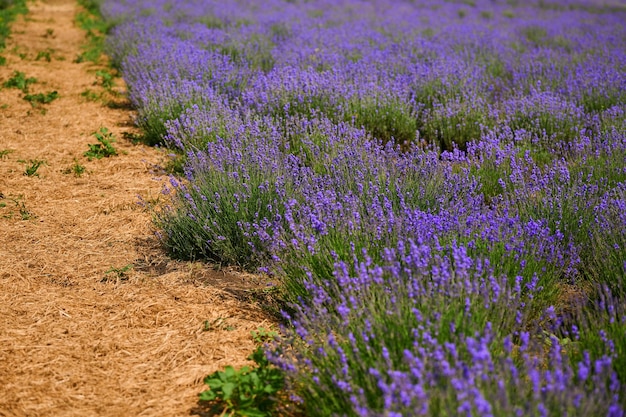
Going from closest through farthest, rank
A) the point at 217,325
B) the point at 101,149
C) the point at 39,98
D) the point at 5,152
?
the point at 217,325, the point at 5,152, the point at 101,149, the point at 39,98

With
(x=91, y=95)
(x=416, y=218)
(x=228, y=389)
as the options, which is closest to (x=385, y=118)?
(x=416, y=218)

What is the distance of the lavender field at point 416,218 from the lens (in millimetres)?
1934

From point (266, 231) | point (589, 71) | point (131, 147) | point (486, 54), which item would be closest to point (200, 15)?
point (486, 54)

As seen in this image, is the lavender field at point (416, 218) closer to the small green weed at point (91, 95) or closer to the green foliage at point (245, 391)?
the green foliage at point (245, 391)

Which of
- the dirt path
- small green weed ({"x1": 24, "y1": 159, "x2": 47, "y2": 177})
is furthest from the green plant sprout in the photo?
small green weed ({"x1": 24, "y1": 159, "x2": 47, "y2": 177})

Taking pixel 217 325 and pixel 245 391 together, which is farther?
pixel 217 325

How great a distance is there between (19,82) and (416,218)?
604 centimetres

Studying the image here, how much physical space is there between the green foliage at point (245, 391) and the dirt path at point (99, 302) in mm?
175

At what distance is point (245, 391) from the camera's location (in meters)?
2.19

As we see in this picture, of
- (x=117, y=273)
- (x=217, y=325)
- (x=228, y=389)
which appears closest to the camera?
(x=228, y=389)

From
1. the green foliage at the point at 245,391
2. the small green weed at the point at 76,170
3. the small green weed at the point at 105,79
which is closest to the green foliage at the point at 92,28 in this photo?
the small green weed at the point at 105,79

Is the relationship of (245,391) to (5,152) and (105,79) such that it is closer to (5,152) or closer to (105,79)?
(5,152)

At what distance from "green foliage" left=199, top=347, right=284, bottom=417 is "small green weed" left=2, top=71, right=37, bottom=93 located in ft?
19.1

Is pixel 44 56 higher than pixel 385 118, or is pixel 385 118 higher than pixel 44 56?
pixel 385 118
